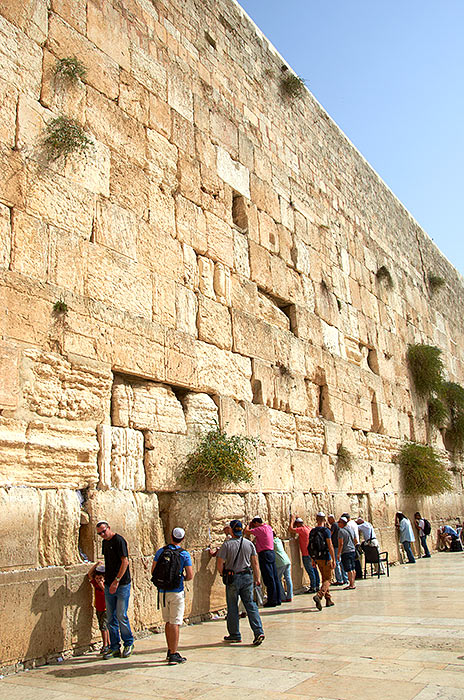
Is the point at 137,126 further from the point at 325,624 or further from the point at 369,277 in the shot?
the point at 369,277

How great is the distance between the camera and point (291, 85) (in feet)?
33.2

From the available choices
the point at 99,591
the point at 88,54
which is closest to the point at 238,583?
the point at 99,591

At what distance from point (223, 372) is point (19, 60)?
144 inches

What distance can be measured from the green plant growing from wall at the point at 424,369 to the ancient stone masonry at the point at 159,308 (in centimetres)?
189

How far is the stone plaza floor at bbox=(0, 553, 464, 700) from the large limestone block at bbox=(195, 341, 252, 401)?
237cm

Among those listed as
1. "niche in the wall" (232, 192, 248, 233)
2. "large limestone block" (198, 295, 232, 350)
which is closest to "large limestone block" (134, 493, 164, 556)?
"large limestone block" (198, 295, 232, 350)

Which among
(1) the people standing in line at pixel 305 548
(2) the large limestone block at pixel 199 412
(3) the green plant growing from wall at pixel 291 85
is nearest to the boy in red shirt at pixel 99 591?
(2) the large limestone block at pixel 199 412

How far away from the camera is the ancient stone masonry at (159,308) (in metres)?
4.81

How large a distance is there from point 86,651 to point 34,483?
51.4 inches

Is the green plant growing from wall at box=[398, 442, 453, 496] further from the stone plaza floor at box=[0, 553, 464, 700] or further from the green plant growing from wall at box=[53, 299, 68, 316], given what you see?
the green plant growing from wall at box=[53, 299, 68, 316]

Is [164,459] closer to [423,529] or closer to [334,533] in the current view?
[334,533]

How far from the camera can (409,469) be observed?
36.6 feet

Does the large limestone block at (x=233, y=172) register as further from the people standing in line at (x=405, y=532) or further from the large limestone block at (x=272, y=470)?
the people standing in line at (x=405, y=532)

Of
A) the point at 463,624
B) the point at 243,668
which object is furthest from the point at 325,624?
the point at 243,668
